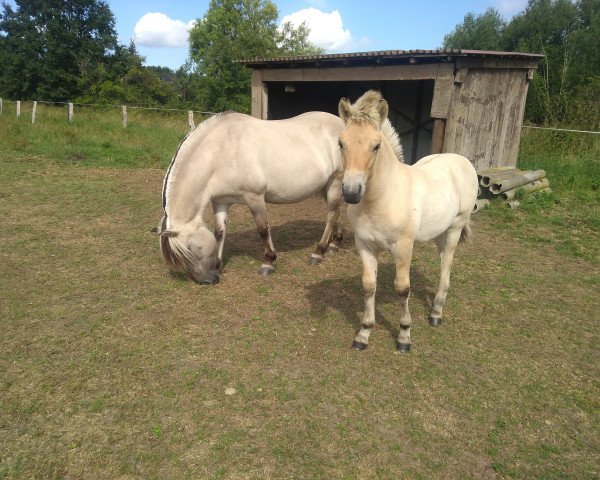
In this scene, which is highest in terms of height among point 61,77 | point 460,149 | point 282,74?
point 61,77

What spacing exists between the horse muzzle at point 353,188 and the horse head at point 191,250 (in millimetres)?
2355

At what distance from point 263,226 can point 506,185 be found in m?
5.10

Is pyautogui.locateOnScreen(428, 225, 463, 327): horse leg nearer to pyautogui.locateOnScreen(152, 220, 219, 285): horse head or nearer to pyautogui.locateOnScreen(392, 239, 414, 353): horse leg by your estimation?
pyautogui.locateOnScreen(392, 239, 414, 353): horse leg

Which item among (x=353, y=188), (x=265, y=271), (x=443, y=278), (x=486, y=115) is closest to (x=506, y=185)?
(x=486, y=115)

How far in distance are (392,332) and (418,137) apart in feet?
29.5

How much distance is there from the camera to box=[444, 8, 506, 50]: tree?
36.0m

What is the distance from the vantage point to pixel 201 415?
9.01ft

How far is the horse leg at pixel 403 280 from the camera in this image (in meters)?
3.21

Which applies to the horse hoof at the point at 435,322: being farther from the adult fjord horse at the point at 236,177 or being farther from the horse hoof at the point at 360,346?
the adult fjord horse at the point at 236,177

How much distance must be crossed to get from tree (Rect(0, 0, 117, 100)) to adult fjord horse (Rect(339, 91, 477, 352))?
1525 inches

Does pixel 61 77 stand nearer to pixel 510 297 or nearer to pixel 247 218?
pixel 247 218

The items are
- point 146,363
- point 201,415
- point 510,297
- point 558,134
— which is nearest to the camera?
point 201,415

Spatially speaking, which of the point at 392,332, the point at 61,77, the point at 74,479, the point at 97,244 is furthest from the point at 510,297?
the point at 61,77

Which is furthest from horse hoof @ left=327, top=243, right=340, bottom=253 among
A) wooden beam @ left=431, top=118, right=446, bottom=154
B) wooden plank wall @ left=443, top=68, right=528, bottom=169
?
wooden plank wall @ left=443, top=68, right=528, bottom=169
